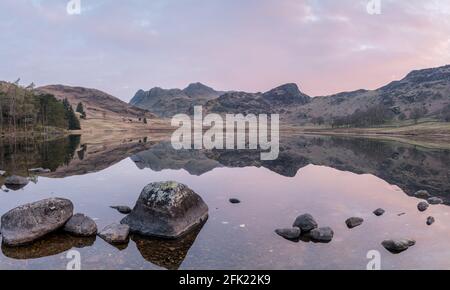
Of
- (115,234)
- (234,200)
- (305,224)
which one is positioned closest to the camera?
(115,234)

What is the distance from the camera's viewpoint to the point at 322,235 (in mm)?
20859

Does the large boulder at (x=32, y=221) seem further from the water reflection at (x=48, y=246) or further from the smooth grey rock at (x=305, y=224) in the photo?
the smooth grey rock at (x=305, y=224)

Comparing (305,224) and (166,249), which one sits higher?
(305,224)

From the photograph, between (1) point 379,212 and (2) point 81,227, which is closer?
(2) point 81,227

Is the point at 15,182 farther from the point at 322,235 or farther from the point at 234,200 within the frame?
the point at 322,235

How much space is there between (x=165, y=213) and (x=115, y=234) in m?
3.21

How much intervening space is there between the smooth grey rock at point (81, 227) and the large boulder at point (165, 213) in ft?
7.43

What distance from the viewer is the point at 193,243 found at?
65.3 ft

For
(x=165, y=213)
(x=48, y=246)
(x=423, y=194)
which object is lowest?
(x=423, y=194)

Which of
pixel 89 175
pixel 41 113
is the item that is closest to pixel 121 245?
pixel 89 175

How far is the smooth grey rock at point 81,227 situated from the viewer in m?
20.6

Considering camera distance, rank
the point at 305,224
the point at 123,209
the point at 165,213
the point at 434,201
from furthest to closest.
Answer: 1. the point at 434,201
2. the point at 123,209
3. the point at 305,224
4. the point at 165,213

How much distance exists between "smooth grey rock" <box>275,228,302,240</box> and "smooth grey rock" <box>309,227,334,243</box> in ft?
2.94

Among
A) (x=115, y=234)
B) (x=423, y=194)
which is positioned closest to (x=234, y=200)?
(x=115, y=234)
